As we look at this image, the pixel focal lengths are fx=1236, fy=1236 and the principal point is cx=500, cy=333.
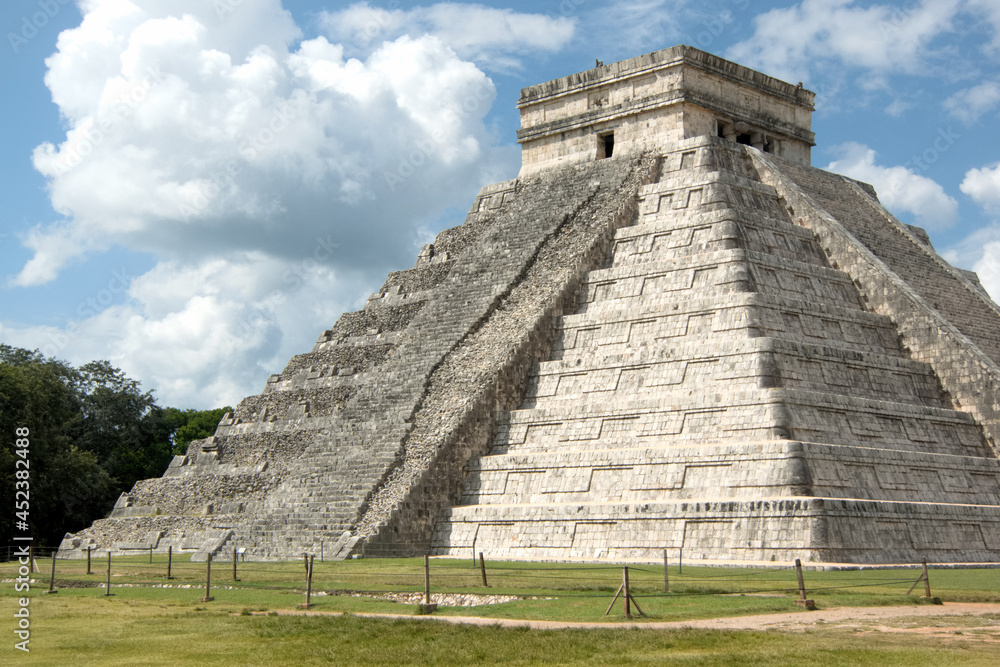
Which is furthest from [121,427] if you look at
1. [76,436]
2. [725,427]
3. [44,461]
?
[725,427]

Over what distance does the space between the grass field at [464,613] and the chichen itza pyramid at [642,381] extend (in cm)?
168

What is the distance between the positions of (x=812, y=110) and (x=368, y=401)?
15.6 m

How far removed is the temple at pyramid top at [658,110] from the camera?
3017 cm

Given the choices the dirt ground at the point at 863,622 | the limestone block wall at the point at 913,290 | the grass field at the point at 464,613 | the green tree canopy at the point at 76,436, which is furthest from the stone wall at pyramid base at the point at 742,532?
the green tree canopy at the point at 76,436

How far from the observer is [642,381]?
74.9 ft

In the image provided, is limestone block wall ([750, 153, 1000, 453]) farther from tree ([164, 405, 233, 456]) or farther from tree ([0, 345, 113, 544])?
tree ([164, 405, 233, 456])

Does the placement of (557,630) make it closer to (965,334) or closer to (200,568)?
(200,568)

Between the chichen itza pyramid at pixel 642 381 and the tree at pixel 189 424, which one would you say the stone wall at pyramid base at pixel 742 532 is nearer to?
the chichen itza pyramid at pixel 642 381

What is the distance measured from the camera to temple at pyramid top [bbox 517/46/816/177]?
99.0 feet

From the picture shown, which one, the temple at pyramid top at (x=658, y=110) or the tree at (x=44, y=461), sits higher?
the temple at pyramid top at (x=658, y=110)

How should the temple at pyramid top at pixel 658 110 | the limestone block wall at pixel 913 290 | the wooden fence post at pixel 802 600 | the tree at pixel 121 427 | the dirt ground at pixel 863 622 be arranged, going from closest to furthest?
the dirt ground at pixel 863 622
the wooden fence post at pixel 802 600
the limestone block wall at pixel 913 290
the temple at pyramid top at pixel 658 110
the tree at pixel 121 427

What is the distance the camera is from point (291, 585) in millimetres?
17266

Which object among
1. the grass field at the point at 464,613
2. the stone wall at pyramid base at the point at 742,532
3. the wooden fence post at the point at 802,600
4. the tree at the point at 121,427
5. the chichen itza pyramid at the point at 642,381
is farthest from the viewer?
the tree at the point at 121,427

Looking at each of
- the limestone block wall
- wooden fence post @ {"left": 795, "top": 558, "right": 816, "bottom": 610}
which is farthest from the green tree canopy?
wooden fence post @ {"left": 795, "top": 558, "right": 816, "bottom": 610}
